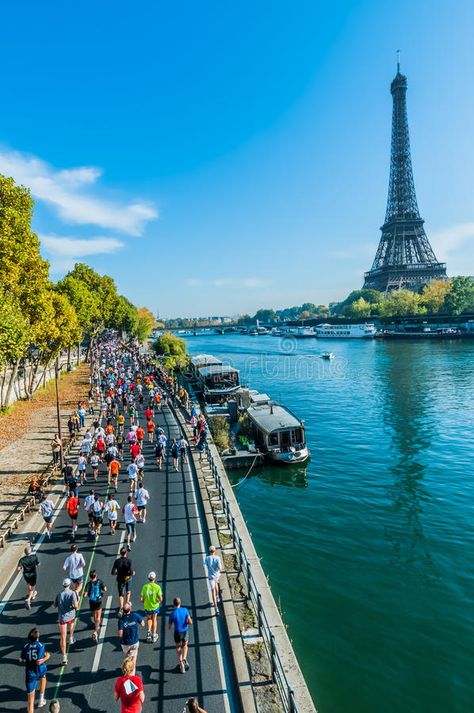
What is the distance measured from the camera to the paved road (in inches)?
368

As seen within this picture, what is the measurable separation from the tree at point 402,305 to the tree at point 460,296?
11.7 m

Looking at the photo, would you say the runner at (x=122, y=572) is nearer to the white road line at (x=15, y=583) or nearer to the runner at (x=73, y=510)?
the white road line at (x=15, y=583)

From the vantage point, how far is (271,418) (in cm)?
3359

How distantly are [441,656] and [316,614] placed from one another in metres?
4.19

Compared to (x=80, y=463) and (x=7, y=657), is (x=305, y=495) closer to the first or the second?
(x=80, y=463)

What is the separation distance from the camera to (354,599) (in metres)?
16.4

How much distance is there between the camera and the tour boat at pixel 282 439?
30.7 m

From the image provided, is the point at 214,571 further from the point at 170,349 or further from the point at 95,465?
the point at 170,349

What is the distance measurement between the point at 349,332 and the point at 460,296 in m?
36.9

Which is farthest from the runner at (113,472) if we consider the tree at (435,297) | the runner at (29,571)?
the tree at (435,297)

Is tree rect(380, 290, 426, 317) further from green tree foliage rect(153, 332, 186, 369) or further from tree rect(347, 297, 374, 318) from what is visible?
green tree foliage rect(153, 332, 186, 369)

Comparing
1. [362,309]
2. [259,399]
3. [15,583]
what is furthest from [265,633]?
[362,309]

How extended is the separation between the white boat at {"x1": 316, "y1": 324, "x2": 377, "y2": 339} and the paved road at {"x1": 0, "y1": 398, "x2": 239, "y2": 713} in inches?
5277

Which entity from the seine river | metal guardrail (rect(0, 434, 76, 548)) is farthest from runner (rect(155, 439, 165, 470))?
the seine river
